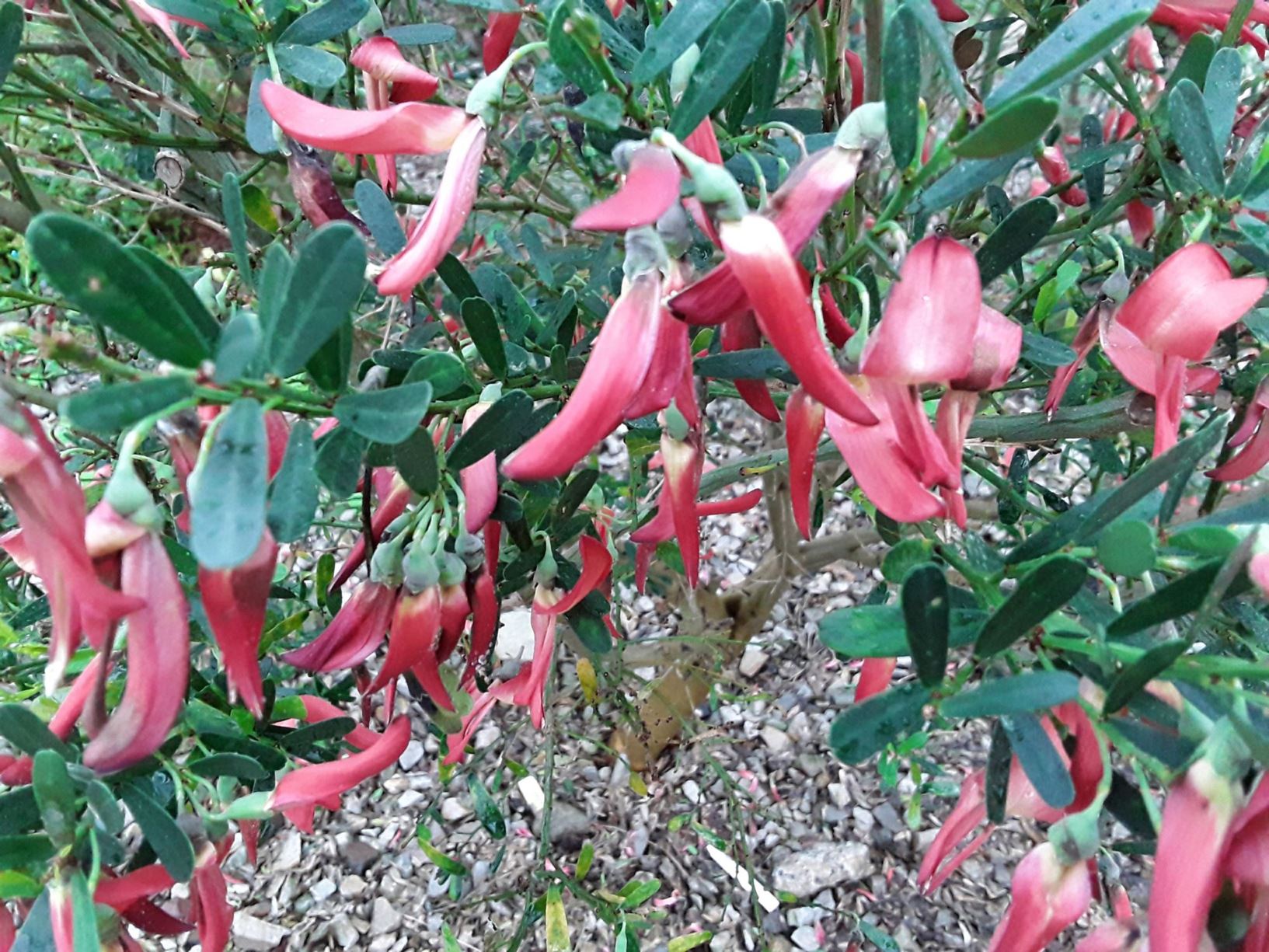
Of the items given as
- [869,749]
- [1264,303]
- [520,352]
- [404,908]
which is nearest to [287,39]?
[520,352]

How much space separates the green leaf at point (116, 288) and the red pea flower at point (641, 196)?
0.14 metres

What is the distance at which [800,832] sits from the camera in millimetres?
1451

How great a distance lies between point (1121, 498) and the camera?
43cm

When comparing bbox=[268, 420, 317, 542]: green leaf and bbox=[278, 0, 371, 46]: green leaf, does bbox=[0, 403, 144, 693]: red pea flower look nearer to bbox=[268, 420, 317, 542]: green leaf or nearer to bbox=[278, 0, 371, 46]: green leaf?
bbox=[268, 420, 317, 542]: green leaf

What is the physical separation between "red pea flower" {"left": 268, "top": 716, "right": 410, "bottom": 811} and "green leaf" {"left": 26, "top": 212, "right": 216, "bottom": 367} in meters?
0.32

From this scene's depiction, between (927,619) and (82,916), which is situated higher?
(927,619)

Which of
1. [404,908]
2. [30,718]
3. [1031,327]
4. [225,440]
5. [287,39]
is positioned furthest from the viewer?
[404,908]

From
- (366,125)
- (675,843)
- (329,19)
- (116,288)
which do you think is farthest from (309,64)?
(675,843)

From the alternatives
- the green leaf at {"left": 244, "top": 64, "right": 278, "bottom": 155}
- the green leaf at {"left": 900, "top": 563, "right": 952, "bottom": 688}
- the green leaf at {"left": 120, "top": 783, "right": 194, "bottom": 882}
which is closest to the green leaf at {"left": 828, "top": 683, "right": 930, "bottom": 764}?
the green leaf at {"left": 900, "top": 563, "right": 952, "bottom": 688}

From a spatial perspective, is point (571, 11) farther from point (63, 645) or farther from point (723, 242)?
point (63, 645)

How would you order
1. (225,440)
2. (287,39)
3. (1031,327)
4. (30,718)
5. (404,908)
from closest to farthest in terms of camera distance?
(225,440)
(30,718)
(287,39)
(1031,327)
(404,908)

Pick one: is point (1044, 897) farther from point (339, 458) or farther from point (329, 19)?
point (329, 19)

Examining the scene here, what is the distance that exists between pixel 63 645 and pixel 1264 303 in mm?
798

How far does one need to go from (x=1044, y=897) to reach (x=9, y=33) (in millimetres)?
700
